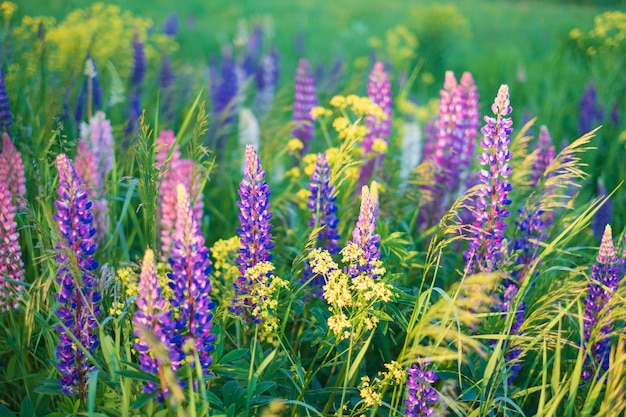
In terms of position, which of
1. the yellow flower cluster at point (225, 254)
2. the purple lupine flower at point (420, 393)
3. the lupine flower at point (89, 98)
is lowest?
the purple lupine flower at point (420, 393)

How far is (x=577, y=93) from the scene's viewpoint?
20.1 feet

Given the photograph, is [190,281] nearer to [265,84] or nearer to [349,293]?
[349,293]

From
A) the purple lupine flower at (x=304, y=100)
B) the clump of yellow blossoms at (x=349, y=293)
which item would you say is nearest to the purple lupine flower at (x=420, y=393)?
the clump of yellow blossoms at (x=349, y=293)

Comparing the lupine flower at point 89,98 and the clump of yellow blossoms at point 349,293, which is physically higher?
the lupine flower at point 89,98

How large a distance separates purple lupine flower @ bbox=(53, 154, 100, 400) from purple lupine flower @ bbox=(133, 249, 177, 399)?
1.03 ft

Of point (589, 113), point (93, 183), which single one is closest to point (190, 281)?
point (93, 183)

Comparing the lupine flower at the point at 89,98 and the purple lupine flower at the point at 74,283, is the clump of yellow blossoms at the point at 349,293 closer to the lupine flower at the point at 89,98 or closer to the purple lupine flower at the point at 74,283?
the purple lupine flower at the point at 74,283

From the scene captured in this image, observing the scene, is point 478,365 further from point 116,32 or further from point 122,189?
point 116,32

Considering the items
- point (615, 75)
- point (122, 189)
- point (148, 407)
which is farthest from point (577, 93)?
point (148, 407)

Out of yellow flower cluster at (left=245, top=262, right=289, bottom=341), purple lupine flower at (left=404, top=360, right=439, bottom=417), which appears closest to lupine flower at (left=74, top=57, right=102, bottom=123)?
yellow flower cluster at (left=245, top=262, right=289, bottom=341)

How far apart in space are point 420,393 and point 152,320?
83 centimetres

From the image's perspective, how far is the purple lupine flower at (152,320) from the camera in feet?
4.50

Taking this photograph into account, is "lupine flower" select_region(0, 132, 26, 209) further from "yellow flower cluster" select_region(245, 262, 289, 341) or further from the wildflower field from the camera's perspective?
"yellow flower cluster" select_region(245, 262, 289, 341)

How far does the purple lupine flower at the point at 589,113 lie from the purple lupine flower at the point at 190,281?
3.75 meters
